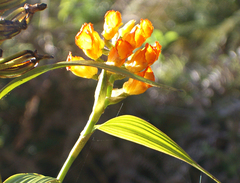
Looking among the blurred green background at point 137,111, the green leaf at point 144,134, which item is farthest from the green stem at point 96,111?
the blurred green background at point 137,111

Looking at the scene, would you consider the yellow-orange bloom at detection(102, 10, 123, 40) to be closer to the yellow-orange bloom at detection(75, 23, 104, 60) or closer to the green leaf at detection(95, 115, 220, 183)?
the yellow-orange bloom at detection(75, 23, 104, 60)

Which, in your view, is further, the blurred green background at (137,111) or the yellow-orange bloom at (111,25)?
the blurred green background at (137,111)

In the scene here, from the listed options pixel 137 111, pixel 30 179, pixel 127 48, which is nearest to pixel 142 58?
pixel 127 48

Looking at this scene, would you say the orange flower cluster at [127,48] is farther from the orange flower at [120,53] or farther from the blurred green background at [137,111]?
the blurred green background at [137,111]

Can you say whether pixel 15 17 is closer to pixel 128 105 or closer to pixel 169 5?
pixel 128 105

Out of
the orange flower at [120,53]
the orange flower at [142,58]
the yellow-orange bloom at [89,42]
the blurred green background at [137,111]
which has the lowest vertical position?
the blurred green background at [137,111]

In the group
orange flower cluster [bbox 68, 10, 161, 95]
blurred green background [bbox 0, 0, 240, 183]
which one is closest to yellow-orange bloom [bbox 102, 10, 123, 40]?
orange flower cluster [bbox 68, 10, 161, 95]
